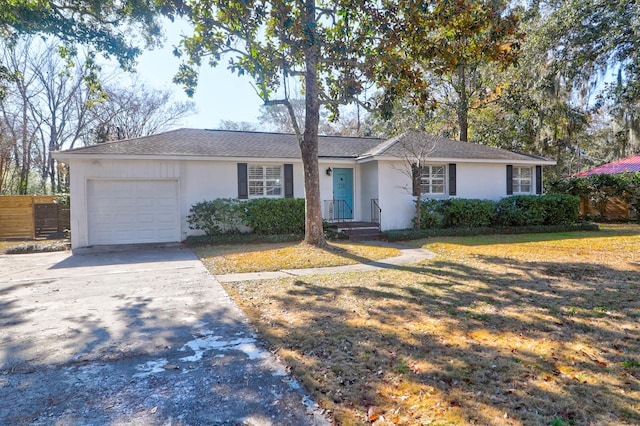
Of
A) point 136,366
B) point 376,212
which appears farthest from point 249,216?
point 136,366

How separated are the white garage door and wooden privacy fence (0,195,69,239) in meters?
4.30

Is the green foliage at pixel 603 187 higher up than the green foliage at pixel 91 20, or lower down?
lower down

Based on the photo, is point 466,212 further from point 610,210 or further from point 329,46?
point 610,210

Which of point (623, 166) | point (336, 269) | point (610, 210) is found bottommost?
point (336, 269)

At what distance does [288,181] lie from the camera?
13.0m

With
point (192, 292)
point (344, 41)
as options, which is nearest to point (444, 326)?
point (192, 292)

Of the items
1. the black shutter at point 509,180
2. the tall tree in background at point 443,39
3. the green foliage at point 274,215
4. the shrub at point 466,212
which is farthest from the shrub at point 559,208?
the green foliage at point 274,215

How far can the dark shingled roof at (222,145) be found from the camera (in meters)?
11.5

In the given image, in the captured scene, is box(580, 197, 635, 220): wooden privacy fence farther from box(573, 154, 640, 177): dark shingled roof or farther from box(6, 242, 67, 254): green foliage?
box(6, 242, 67, 254): green foliage

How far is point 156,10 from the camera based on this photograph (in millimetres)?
8922

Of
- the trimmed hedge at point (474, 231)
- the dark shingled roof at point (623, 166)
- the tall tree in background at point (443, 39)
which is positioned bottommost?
the trimmed hedge at point (474, 231)

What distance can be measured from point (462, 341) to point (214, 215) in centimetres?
934

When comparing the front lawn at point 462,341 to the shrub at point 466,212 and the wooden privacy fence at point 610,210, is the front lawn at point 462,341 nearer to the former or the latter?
the shrub at point 466,212

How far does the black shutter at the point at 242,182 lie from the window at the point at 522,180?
1104cm
